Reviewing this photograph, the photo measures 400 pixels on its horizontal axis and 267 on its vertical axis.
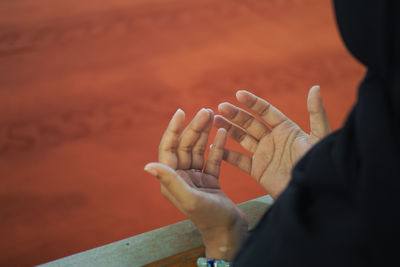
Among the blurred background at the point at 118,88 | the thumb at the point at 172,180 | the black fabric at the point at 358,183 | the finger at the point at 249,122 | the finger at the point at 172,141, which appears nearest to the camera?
the black fabric at the point at 358,183

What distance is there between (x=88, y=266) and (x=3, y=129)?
1.16m

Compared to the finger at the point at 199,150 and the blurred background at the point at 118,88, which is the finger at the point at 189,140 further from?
the blurred background at the point at 118,88

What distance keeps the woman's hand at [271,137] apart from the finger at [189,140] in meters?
0.09

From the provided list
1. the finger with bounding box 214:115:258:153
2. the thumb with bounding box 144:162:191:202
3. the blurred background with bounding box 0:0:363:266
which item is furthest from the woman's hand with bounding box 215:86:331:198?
the blurred background with bounding box 0:0:363:266

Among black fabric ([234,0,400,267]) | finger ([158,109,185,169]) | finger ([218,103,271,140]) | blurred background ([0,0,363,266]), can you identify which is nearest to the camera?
black fabric ([234,0,400,267])

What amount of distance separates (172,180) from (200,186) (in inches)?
6.3

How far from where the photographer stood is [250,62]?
207 cm

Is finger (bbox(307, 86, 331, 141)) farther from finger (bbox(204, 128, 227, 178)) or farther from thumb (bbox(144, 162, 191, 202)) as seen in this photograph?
thumb (bbox(144, 162, 191, 202))

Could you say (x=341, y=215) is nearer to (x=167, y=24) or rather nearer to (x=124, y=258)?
(x=124, y=258)

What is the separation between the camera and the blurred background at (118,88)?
4.37 feet

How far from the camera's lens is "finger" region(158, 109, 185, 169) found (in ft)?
2.51

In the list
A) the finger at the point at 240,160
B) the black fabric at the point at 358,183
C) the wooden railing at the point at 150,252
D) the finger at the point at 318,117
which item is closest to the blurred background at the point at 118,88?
the wooden railing at the point at 150,252

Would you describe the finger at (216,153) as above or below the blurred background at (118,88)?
below

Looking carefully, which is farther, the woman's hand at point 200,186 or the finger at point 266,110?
the finger at point 266,110
